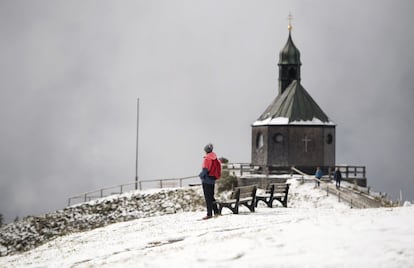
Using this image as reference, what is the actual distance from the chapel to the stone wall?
242 inches

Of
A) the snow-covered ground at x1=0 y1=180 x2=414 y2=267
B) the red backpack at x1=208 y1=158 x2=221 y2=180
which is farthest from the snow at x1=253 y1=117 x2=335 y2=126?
the red backpack at x1=208 y1=158 x2=221 y2=180

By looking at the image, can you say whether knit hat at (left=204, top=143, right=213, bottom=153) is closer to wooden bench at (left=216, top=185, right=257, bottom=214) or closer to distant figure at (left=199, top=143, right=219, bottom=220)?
distant figure at (left=199, top=143, right=219, bottom=220)

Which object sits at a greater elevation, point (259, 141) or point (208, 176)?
point (259, 141)

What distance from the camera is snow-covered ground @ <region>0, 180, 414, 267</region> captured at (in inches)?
526

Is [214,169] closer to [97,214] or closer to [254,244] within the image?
[254,244]

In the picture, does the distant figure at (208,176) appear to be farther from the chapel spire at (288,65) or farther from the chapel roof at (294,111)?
the chapel spire at (288,65)

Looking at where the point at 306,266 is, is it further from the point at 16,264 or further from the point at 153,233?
the point at 16,264

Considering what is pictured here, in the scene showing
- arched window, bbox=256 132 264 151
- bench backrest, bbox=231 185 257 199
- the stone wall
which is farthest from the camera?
arched window, bbox=256 132 264 151

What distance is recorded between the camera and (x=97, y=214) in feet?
143

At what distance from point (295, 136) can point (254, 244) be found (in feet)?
109

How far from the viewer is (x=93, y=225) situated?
41.6 metres

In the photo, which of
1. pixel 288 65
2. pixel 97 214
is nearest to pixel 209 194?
pixel 97 214

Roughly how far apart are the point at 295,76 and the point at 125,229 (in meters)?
32.3

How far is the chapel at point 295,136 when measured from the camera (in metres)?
47.5
